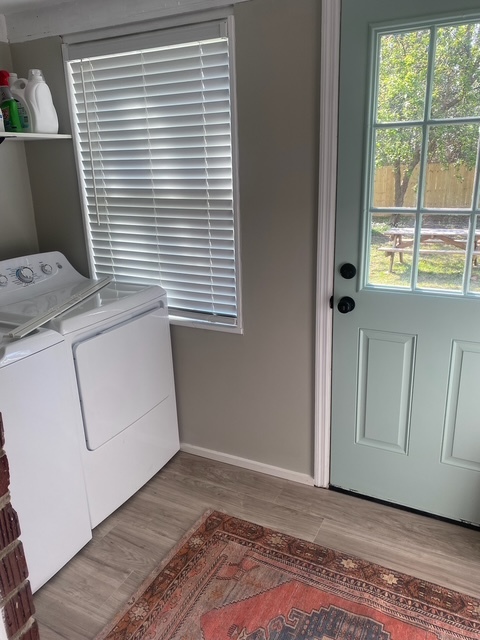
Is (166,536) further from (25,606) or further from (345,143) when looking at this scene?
(345,143)

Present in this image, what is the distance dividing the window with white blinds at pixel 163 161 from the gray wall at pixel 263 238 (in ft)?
0.30

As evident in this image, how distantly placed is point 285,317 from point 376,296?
1.40 ft

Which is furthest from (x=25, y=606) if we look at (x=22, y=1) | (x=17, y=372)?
(x=22, y=1)

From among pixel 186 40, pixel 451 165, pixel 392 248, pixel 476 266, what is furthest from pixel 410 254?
pixel 186 40

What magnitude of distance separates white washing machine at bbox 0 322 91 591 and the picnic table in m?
1.34

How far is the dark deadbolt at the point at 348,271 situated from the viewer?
1.99 meters

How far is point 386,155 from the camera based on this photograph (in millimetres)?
1848

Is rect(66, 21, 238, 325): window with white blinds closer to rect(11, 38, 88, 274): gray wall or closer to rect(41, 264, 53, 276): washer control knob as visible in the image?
rect(11, 38, 88, 274): gray wall

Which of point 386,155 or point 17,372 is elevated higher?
point 386,155

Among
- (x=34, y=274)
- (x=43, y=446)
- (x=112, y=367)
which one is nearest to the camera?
(x=43, y=446)

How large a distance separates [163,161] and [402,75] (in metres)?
1.10

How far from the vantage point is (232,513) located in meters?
2.21

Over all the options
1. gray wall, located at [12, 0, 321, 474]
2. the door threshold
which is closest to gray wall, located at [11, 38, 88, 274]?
gray wall, located at [12, 0, 321, 474]

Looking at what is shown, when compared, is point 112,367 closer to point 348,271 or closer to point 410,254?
point 348,271
